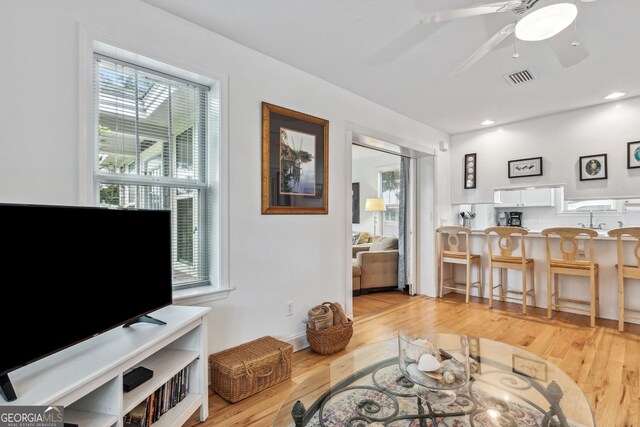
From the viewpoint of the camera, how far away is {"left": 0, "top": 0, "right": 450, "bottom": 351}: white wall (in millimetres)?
1533

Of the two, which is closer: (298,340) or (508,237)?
(298,340)

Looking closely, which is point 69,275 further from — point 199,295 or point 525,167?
point 525,167

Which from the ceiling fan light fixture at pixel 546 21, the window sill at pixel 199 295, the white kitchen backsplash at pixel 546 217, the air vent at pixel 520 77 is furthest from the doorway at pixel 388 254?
the ceiling fan light fixture at pixel 546 21

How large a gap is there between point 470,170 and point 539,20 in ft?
11.8

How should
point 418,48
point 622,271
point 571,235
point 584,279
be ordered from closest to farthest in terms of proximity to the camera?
point 418,48 → point 622,271 → point 571,235 → point 584,279

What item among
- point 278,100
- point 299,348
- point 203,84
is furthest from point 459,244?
point 203,84

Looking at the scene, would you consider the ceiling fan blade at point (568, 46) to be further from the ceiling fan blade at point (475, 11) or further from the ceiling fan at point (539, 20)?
the ceiling fan blade at point (475, 11)

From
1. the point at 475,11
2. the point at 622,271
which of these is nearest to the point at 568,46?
the point at 475,11

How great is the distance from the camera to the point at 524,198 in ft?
15.4

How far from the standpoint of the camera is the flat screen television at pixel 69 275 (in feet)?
3.45

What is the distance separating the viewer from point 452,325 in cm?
343

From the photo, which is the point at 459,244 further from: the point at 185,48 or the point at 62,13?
the point at 62,13

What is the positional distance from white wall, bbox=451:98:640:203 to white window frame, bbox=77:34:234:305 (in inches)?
157

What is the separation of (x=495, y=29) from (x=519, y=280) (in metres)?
3.40
